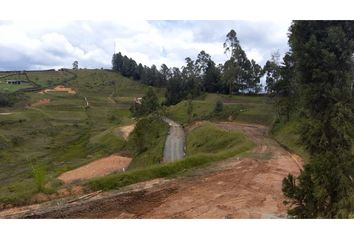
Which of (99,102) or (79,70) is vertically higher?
(79,70)

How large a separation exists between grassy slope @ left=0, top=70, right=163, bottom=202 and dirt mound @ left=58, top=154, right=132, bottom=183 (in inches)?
60.8

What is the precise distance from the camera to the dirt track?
70.8ft

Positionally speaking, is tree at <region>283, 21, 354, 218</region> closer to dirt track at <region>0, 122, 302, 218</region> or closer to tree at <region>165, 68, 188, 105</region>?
dirt track at <region>0, 122, 302, 218</region>

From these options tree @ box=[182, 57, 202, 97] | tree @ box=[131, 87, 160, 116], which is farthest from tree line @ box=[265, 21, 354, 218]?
tree @ box=[182, 57, 202, 97]

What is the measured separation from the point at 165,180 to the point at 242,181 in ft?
16.0

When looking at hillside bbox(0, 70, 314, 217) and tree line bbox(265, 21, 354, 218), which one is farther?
hillside bbox(0, 70, 314, 217)

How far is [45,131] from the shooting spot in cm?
7044

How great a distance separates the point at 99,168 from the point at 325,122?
98.6ft

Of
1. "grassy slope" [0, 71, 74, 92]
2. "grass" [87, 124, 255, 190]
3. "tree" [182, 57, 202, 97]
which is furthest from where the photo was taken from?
"grassy slope" [0, 71, 74, 92]

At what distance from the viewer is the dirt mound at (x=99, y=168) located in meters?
40.4

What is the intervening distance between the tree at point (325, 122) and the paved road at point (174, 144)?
20352 mm
